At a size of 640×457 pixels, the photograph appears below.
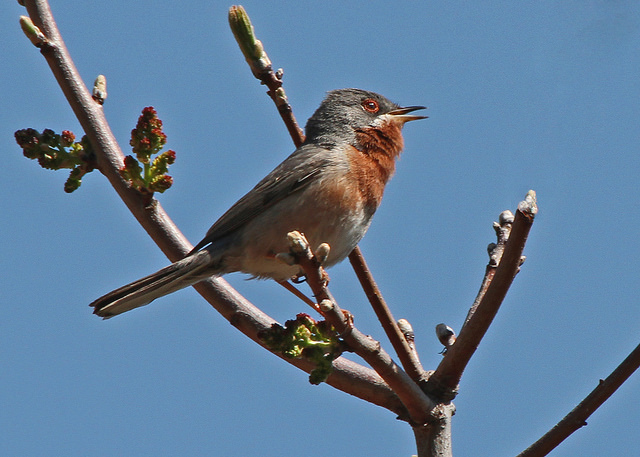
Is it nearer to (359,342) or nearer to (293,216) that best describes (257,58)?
(293,216)

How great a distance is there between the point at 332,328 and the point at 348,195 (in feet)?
6.53

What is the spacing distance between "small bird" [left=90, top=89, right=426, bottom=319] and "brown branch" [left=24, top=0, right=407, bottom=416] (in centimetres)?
21

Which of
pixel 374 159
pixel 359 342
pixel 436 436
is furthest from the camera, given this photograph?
pixel 374 159

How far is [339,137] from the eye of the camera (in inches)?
246

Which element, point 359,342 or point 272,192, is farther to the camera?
point 272,192

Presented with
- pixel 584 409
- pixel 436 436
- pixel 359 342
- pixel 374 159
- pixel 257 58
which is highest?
pixel 374 159

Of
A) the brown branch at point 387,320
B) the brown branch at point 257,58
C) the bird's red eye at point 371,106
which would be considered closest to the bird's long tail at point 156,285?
the brown branch at point 387,320

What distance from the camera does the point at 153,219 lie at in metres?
4.59

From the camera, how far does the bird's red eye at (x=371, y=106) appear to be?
22.0ft

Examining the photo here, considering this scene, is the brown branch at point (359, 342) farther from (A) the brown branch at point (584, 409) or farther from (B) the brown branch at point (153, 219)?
(A) the brown branch at point (584, 409)

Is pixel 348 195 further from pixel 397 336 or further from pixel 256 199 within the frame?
pixel 397 336

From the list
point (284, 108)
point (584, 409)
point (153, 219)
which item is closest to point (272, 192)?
point (284, 108)

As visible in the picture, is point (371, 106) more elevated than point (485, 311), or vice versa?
point (371, 106)

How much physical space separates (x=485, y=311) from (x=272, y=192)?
8.15 feet
